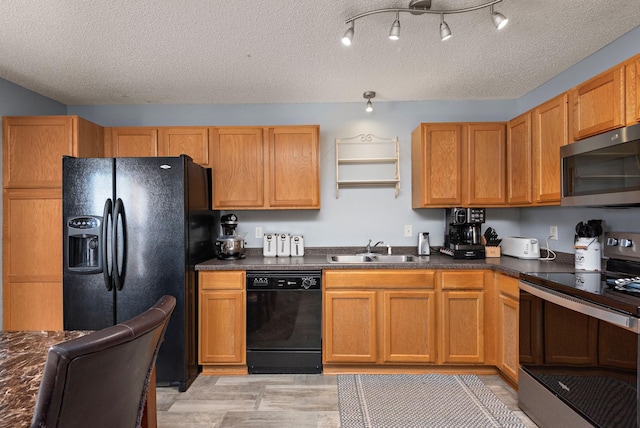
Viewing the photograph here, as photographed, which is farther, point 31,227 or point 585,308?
point 31,227

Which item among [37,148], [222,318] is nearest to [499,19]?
[222,318]

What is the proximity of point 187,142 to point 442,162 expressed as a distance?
7.65ft

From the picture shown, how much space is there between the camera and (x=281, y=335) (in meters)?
2.52

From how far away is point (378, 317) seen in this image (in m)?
2.51

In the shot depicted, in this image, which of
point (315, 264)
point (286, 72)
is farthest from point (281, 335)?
point (286, 72)

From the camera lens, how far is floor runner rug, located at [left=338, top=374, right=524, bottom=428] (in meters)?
1.94

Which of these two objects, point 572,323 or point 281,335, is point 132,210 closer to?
point 281,335

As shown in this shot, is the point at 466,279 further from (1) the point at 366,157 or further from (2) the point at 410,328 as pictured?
(1) the point at 366,157

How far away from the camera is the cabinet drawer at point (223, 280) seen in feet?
8.31

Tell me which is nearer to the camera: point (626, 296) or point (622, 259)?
point (626, 296)

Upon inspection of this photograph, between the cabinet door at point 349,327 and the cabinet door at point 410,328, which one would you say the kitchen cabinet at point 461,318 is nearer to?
the cabinet door at point 410,328

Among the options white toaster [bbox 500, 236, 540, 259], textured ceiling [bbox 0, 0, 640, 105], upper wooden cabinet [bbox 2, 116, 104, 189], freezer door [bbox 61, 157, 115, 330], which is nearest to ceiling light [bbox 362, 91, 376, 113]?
textured ceiling [bbox 0, 0, 640, 105]

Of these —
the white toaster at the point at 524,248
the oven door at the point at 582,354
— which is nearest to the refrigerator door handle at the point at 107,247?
the oven door at the point at 582,354

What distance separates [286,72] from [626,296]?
249 cm
